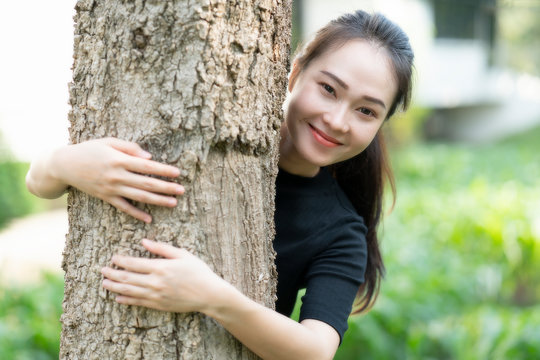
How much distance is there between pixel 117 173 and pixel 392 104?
0.94 m

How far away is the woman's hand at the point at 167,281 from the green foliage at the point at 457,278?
2.44 m

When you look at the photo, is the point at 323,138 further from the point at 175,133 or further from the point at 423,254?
the point at 423,254

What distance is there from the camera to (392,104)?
1891mm

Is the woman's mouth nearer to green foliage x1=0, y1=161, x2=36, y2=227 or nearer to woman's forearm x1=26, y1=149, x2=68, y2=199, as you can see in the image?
woman's forearm x1=26, y1=149, x2=68, y2=199

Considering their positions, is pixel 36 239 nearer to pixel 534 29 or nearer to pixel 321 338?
pixel 321 338

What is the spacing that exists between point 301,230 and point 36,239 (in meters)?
5.41

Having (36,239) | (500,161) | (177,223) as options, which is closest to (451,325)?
(177,223)

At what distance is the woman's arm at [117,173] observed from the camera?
133 cm

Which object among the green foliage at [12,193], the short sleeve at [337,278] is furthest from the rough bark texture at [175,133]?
the green foliage at [12,193]

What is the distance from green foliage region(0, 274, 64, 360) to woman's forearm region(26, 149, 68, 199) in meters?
1.85

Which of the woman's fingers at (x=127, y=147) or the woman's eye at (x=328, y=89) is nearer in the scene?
the woman's fingers at (x=127, y=147)

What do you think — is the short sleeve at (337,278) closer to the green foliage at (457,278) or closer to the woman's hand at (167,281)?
the woman's hand at (167,281)

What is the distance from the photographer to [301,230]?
1821 mm

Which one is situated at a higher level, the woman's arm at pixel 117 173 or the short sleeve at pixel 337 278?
the woman's arm at pixel 117 173
